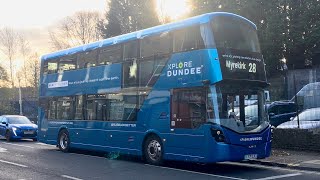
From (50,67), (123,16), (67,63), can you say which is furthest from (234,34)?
(123,16)

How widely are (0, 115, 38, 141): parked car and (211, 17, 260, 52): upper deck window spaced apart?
1552 cm

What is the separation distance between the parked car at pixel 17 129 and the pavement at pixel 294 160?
14.1 metres

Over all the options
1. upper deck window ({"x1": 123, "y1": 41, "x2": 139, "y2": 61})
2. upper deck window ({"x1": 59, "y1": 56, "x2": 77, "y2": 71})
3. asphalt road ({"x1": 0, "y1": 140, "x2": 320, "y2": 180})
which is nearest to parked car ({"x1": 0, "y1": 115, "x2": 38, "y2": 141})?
upper deck window ({"x1": 59, "y1": 56, "x2": 77, "y2": 71})

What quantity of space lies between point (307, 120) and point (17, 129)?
1570cm

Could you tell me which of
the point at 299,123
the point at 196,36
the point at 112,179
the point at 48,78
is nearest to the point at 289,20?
the point at 299,123

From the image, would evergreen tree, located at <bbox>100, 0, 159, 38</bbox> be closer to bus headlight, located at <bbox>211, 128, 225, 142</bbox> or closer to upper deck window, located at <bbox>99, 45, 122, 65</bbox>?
upper deck window, located at <bbox>99, 45, 122, 65</bbox>

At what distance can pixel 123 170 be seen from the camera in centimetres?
1218

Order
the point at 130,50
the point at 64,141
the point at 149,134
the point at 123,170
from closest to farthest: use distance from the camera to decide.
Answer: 1. the point at 123,170
2. the point at 149,134
3. the point at 130,50
4. the point at 64,141

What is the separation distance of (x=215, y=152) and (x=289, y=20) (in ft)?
86.3

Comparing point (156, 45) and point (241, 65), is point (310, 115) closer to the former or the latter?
point (241, 65)

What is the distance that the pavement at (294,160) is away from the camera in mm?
12641

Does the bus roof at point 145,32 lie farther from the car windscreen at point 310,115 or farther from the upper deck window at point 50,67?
the car windscreen at point 310,115

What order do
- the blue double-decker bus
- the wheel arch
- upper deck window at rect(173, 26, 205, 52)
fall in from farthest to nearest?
the wheel arch < upper deck window at rect(173, 26, 205, 52) < the blue double-decker bus

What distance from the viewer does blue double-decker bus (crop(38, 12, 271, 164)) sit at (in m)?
11.5
